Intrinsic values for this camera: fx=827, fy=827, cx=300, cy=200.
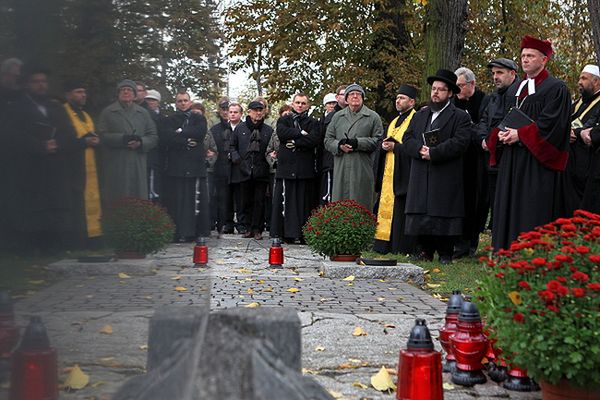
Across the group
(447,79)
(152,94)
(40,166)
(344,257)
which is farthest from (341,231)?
(40,166)

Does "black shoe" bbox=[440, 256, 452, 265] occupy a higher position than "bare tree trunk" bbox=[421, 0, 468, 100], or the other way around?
"bare tree trunk" bbox=[421, 0, 468, 100]

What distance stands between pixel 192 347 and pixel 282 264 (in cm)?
775

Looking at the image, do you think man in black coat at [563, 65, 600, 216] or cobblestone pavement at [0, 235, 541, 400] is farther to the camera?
man in black coat at [563, 65, 600, 216]

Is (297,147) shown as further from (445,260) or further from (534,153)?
(534,153)

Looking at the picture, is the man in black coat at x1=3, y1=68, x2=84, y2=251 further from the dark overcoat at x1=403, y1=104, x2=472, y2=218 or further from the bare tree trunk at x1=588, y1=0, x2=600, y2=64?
→ the dark overcoat at x1=403, y1=104, x2=472, y2=218

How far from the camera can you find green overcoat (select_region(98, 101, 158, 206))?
4.10 ft

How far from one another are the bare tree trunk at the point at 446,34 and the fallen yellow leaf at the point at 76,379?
39.2 ft

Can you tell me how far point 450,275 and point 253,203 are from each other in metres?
6.27

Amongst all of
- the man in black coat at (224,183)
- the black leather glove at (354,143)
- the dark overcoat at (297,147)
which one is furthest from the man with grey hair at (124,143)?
the man in black coat at (224,183)

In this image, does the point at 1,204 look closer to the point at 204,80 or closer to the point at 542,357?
the point at 204,80

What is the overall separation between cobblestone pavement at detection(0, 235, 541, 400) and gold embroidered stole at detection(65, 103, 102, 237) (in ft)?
0.27

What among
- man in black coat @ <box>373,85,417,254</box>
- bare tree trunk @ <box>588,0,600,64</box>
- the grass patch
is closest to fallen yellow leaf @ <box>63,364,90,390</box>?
the grass patch

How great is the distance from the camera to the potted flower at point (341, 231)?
8852 mm

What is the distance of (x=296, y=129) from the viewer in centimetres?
1236
